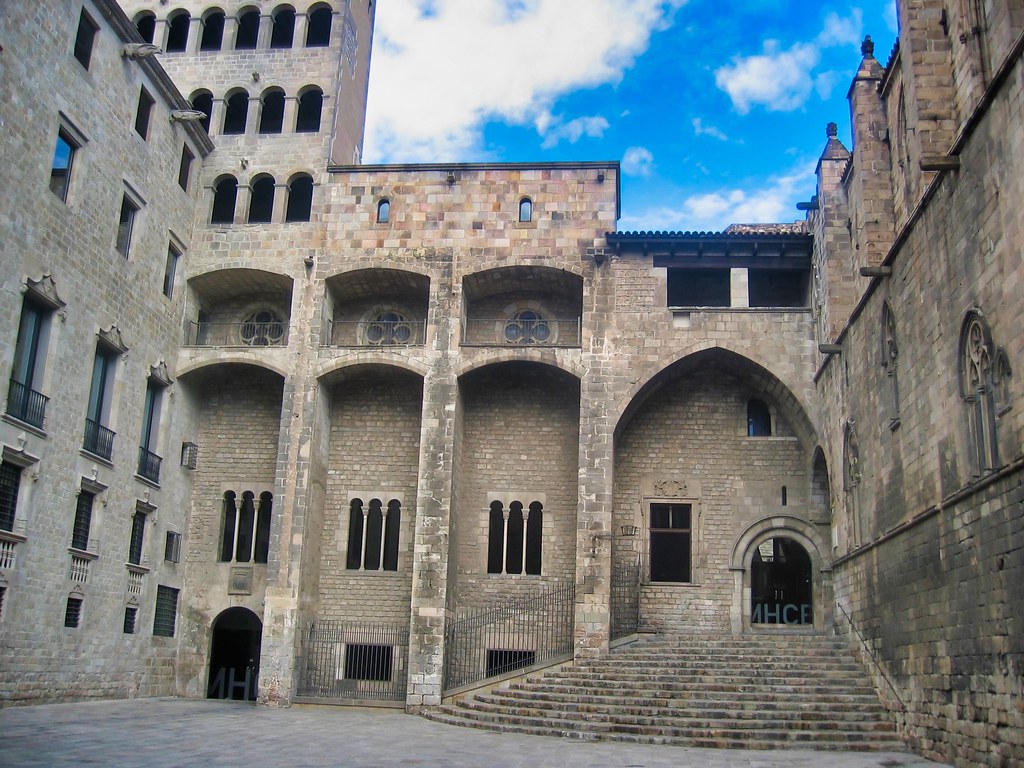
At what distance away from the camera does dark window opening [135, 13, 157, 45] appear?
90.1 feet

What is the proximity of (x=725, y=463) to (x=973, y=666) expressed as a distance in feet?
37.5

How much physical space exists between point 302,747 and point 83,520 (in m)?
8.53

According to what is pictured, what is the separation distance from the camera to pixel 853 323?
61.0ft

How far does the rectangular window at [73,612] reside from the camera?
62.2 ft

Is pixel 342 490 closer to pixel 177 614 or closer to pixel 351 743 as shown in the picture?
pixel 177 614

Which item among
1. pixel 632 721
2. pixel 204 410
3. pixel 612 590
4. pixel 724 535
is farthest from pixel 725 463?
pixel 204 410

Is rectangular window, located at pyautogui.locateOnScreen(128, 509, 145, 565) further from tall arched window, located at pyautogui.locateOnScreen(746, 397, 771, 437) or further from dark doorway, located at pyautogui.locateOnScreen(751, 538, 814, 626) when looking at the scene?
tall arched window, located at pyautogui.locateOnScreen(746, 397, 771, 437)

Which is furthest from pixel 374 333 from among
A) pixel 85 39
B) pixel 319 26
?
pixel 85 39

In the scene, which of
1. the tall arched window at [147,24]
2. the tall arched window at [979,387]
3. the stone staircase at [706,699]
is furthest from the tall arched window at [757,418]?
the tall arched window at [147,24]

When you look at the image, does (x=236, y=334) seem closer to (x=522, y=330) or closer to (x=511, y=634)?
(x=522, y=330)

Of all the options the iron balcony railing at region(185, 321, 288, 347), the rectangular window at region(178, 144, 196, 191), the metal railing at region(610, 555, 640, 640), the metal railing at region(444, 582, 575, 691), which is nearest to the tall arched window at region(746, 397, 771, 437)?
the metal railing at region(610, 555, 640, 640)

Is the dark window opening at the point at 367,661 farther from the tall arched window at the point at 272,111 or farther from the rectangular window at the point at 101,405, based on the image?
the tall arched window at the point at 272,111

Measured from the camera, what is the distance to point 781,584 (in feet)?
74.2

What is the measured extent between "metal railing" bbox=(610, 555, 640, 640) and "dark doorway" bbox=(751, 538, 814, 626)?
2.66 meters
